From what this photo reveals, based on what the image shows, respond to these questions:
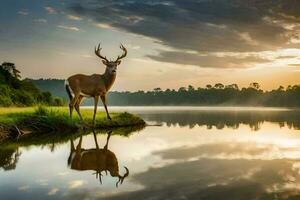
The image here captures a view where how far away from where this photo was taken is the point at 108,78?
71.1 feet

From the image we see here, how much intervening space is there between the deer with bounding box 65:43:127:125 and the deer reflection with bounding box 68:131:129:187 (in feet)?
28.1

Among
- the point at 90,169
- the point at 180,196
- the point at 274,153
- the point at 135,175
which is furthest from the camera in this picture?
the point at 274,153

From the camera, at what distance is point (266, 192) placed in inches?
259

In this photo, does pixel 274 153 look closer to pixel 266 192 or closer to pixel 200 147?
pixel 200 147

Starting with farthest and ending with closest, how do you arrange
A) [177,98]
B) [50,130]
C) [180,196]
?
[177,98] < [50,130] < [180,196]

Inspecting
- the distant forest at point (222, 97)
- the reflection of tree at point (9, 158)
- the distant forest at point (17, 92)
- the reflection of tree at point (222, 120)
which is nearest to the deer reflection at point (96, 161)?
the reflection of tree at point (9, 158)

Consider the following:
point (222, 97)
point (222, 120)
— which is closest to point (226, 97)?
point (222, 97)

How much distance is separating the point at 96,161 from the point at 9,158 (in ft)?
8.34

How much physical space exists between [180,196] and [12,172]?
4.12 metres

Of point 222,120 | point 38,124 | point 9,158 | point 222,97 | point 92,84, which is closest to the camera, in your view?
point 9,158

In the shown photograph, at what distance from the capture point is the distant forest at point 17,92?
33.2 metres

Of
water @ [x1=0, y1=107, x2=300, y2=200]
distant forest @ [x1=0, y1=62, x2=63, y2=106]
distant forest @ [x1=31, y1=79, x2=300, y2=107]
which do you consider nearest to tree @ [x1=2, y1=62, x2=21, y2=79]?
distant forest @ [x1=0, y1=62, x2=63, y2=106]

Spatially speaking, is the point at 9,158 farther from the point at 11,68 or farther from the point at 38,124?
the point at 11,68

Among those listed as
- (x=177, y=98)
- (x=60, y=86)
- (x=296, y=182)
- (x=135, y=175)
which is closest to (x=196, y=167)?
(x=135, y=175)
